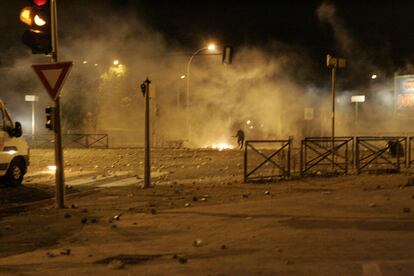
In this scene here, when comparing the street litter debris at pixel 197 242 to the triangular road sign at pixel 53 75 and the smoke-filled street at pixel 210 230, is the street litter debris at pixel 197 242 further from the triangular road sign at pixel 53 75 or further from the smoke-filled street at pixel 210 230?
the triangular road sign at pixel 53 75

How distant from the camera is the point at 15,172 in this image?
13.5m

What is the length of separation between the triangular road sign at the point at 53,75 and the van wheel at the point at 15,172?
16.2ft

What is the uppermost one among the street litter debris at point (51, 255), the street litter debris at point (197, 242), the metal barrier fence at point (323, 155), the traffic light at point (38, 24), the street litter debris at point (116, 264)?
the traffic light at point (38, 24)

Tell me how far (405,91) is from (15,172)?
32746 mm

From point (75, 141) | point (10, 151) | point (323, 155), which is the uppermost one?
point (10, 151)

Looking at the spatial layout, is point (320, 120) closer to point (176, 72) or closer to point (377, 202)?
point (176, 72)

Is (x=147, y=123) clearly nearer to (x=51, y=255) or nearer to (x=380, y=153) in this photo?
(x=51, y=255)

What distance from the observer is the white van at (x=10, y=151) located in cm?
1305

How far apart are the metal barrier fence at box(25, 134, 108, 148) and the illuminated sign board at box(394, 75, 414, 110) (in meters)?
21.4

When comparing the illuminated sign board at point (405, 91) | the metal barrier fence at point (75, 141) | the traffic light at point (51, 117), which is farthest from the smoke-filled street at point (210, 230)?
the illuminated sign board at point (405, 91)

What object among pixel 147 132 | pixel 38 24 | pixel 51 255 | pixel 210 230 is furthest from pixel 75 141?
pixel 51 255

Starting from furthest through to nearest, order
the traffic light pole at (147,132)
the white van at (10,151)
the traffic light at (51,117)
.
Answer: the white van at (10,151)
the traffic light pole at (147,132)
the traffic light at (51,117)

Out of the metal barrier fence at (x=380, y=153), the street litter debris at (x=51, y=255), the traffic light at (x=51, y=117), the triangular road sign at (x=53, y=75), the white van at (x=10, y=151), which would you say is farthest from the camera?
the metal barrier fence at (x=380, y=153)

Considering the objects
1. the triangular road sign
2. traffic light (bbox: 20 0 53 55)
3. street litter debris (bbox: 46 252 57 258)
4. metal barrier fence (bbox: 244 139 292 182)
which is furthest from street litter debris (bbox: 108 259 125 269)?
metal barrier fence (bbox: 244 139 292 182)
